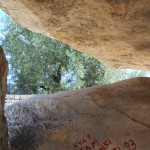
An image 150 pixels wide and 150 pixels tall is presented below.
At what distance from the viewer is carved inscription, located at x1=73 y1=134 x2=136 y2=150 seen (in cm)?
333

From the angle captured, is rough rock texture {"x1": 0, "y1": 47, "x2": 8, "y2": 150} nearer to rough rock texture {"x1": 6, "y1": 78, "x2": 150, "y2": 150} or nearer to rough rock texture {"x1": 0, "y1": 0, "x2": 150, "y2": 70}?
rough rock texture {"x1": 6, "y1": 78, "x2": 150, "y2": 150}

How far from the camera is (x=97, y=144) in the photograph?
3.39m

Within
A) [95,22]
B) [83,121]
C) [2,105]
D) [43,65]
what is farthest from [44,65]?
[2,105]

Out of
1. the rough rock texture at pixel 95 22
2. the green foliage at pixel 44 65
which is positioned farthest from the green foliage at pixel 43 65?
the rough rock texture at pixel 95 22

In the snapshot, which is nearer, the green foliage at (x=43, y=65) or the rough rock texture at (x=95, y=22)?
the rough rock texture at (x=95, y=22)

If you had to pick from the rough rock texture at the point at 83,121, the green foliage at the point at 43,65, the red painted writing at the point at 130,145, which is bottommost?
the red painted writing at the point at 130,145

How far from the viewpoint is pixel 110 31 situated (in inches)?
197

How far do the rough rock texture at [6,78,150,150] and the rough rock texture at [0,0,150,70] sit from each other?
0.99 metres

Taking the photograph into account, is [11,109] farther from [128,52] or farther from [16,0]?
[128,52]

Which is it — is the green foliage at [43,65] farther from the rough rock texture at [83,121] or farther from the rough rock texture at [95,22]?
the rough rock texture at [83,121]

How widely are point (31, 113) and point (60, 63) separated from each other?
844 centimetres

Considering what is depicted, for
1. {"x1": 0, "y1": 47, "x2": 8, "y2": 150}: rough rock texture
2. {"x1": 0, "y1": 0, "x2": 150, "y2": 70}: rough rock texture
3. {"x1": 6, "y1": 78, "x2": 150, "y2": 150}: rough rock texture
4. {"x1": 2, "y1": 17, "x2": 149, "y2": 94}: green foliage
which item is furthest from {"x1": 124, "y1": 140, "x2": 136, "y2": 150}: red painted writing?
{"x1": 2, "y1": 17, "x2": 149, "y2": 94}: green foliage

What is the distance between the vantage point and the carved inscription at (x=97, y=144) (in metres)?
3.33

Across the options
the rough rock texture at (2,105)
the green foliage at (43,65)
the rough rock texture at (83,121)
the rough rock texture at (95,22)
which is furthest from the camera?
the green foliage at (43,65)
